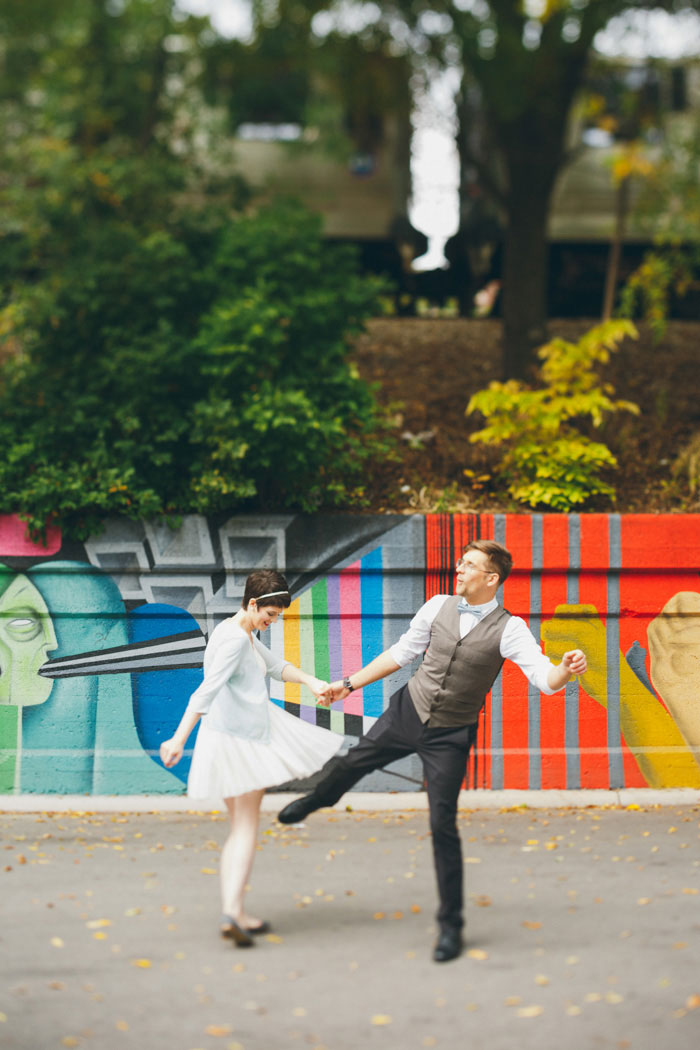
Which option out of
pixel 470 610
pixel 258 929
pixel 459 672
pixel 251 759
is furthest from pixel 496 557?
pixel 258 929

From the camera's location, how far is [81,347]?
347 inches

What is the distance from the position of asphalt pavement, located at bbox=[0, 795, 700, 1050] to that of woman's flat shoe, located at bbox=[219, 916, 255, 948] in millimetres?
39

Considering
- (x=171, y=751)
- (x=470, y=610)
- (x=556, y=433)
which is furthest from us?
(x=556, y=433)

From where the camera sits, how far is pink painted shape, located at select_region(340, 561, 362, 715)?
24.8 feet

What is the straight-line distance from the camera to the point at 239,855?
452 cm

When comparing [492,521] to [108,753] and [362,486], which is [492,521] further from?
[108,753]

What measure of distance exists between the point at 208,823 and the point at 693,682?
3.92 m

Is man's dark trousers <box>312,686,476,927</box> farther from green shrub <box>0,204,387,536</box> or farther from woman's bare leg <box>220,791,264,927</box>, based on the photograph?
green shrub <box>0,204,387,536</box>

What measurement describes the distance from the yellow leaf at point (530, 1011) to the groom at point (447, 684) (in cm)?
60

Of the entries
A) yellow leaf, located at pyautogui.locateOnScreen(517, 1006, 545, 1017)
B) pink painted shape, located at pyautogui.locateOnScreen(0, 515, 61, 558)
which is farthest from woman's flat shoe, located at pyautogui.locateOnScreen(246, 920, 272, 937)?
pink painted shape, located at pyautogui.locateOnScreen(0, 515, 61, 558)

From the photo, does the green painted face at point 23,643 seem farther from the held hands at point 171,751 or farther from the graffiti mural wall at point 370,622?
the held hands at point 171,751

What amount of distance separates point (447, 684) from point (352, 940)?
132cm

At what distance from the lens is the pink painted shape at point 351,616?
24.8ft

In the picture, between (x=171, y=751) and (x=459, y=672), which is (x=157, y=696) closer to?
(x=171, y=751)
